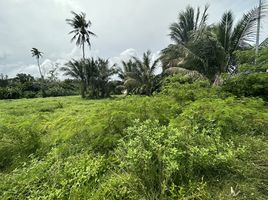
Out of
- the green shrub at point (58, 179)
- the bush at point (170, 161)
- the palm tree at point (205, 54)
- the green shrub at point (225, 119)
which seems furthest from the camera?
the palm tree at point (205, 54)

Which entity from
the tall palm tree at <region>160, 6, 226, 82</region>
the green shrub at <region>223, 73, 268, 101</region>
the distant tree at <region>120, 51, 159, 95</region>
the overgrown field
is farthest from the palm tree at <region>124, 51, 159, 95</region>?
the overgrown field

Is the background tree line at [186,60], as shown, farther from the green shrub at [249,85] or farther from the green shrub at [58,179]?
the green shrub at [58,179]

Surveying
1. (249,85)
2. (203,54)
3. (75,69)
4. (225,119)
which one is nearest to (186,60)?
(203,54)

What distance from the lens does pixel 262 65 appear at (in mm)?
6746

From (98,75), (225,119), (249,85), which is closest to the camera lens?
(225,119)

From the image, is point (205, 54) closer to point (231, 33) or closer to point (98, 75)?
point (231, 33)

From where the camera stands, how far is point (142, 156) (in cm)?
267

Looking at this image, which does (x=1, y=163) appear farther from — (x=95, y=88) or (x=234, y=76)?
(x=95, y=88)

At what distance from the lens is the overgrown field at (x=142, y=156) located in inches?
104

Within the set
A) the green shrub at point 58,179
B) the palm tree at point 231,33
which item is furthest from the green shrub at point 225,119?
the palm tree at point 231,33

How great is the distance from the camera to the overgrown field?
2.63 meters

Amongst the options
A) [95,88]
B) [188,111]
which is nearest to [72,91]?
[95,88]

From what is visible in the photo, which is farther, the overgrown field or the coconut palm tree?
the coconut palm tree

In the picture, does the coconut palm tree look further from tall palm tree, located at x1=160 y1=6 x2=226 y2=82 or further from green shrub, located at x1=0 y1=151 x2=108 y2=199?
green shrub, located at x1=0 y1=151 x2=108 y2=199
